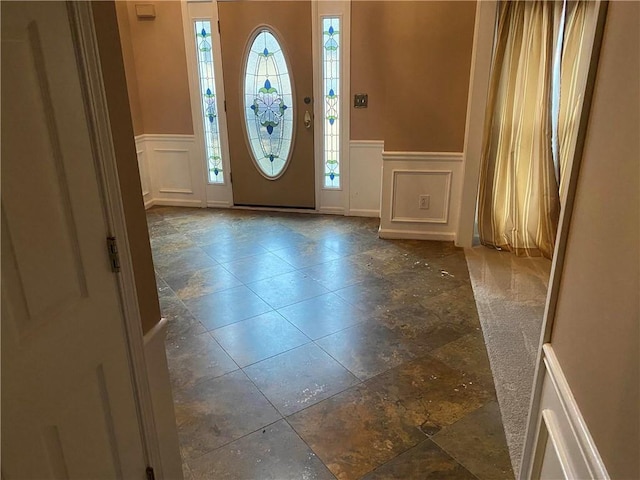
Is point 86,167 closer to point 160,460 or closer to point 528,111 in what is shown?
point 160,460

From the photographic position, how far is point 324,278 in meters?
3.42

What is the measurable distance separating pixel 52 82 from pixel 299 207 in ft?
13.6

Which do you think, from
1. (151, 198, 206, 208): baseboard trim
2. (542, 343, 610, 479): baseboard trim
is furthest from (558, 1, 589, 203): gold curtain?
(151, 198, 206, 208): baseboard trim

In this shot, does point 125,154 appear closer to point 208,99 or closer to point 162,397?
point 162,397

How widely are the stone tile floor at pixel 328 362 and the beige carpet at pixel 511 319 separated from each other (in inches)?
2.3

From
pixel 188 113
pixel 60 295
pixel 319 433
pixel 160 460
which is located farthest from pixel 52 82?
pixel 188 113

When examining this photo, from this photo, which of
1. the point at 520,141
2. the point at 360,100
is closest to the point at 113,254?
the point at 520,141

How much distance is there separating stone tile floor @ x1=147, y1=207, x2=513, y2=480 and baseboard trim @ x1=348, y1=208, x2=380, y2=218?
31.1 inches

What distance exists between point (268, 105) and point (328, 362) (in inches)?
123

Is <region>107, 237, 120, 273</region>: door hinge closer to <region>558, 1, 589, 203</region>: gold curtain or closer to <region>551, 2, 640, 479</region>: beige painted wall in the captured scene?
<region>551, 2, 640, 479</region>: beige painted wall

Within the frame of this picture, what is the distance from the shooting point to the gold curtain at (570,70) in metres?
3.20

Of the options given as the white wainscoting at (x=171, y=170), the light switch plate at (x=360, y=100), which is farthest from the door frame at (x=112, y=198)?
the white wainscoting at (x=171, y=170)

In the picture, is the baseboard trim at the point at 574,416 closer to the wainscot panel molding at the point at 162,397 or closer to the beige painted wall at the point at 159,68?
the wainscot panel molding at the point at 162,397

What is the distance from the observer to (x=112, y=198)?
1.09 meters
